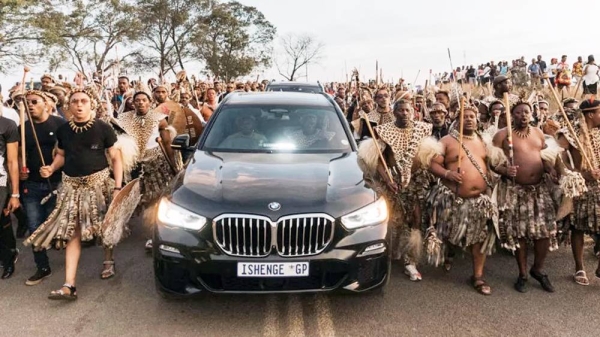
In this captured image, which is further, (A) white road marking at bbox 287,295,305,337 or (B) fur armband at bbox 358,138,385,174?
(B) fur armband at bbox 358,138,385,174

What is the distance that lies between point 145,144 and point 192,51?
1761 inches

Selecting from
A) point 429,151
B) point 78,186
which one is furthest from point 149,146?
point 429,151

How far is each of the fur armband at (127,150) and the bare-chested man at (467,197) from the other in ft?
9.73

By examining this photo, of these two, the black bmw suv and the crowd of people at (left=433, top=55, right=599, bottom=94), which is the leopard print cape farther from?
the crowd of people at (left=433, top=55, right=599, bottom=94)

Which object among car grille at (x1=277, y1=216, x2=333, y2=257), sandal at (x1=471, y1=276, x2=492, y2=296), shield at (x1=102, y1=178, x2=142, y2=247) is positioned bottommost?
sandal at (x1=471, y1=276, x2=492, y2=296)

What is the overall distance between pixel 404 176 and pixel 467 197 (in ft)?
2.12

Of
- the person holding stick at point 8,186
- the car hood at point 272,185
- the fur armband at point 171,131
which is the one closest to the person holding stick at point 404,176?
the car hood at point 272,185

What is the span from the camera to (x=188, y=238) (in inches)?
139

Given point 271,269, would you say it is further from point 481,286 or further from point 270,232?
point 481,286

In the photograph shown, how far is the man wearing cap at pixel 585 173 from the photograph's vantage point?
4.78 meters

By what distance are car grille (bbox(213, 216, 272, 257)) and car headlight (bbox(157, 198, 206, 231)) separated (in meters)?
0.14

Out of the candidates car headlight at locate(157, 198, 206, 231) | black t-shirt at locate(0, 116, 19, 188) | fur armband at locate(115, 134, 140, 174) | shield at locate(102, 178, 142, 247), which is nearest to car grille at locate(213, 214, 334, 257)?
car headlight at locate(157, 198, 206, 231)

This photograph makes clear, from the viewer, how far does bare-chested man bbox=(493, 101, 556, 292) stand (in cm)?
472

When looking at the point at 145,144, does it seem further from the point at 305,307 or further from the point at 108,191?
the point at 305,307
